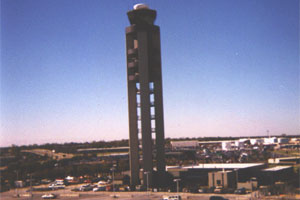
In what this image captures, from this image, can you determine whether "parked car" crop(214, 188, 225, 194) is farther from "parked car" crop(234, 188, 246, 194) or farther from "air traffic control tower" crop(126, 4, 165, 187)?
"air traffic control tower" crop(126, 4, 165, 187)

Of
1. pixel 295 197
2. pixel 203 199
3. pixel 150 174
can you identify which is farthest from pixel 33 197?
pixel 295 197

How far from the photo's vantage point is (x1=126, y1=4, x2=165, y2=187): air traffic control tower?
161 feet

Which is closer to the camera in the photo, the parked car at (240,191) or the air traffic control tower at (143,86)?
the parked car at (240,191)

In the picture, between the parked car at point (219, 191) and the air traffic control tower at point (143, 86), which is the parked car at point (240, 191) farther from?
the air traffic control tower at point (143, 86)

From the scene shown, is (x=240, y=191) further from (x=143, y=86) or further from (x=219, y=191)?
(x=143, y=86)

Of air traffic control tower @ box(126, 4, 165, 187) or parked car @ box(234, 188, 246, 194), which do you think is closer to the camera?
parked car @ box(234, 188, 246, 194)

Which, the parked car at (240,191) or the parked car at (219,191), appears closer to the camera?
the parked car at (240,191)

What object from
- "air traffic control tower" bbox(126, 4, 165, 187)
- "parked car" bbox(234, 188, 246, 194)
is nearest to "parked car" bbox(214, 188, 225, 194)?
"parked car" bbox(234, 188, 246, 194)

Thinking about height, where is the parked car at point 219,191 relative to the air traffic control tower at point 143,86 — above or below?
below

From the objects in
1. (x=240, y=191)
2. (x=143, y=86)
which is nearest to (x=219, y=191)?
(x=240, y=191)

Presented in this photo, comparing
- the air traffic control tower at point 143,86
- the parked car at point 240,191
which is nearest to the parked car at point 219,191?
the parked car at point 240,191

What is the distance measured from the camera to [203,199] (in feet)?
127

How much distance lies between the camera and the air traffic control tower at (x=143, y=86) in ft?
161

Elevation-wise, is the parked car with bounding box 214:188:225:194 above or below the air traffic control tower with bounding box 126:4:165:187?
below
